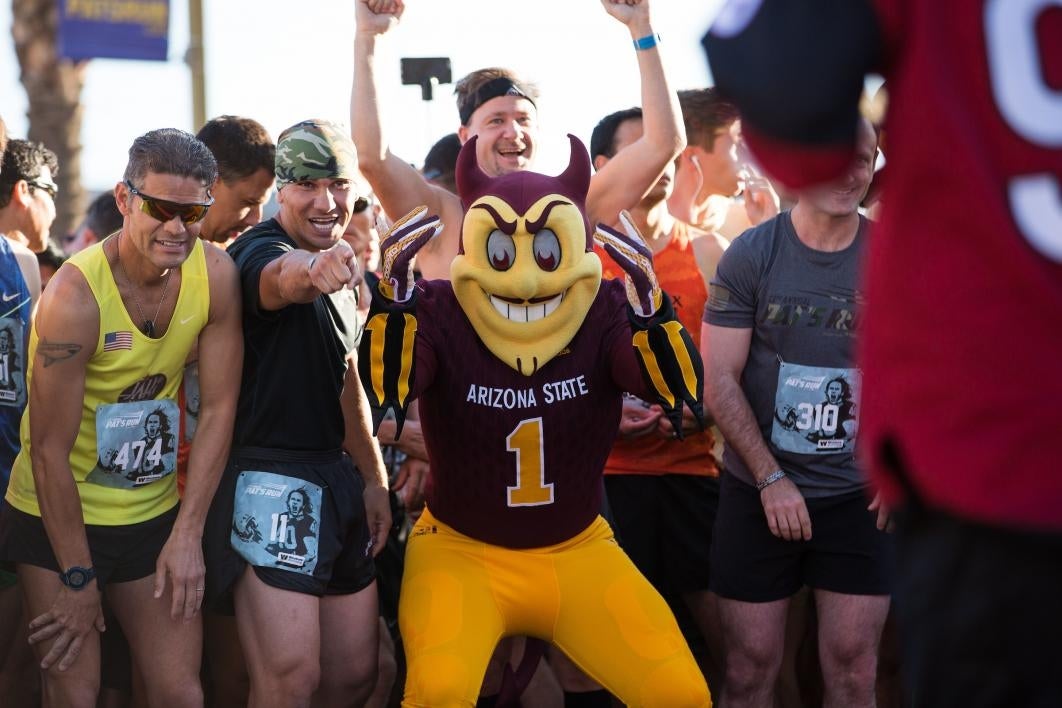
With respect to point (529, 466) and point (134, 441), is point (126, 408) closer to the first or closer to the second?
point (134, 441)

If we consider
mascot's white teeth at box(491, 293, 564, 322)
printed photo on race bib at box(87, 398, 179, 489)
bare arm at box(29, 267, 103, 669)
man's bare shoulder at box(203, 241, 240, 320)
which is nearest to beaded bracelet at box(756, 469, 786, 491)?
mascot's white teeth at box(491, 293, 564, 322)

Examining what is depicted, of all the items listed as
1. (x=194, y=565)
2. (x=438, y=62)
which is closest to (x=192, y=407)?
(x=194, y=565)

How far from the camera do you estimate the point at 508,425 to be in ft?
13.2


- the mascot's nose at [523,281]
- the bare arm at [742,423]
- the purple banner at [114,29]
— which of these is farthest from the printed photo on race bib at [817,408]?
the purple banner at [114,29]

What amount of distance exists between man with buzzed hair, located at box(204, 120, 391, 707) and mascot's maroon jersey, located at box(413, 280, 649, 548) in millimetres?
329

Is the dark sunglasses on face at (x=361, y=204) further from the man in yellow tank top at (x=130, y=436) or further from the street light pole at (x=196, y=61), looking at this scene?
the street light pole at (x=196, y=61)

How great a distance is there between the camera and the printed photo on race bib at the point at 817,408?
4418 millimetres

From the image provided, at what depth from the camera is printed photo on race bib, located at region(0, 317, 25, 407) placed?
4312 millimetres

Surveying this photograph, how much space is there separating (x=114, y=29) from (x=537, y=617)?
23.8 feet

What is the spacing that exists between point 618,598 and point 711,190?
309cm

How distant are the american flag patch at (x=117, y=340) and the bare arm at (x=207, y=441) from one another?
0.23 m

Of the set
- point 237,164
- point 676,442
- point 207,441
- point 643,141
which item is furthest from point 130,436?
point 676,442

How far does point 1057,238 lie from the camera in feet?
5.39

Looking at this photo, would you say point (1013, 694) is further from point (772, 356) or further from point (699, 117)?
point (699, 117)
